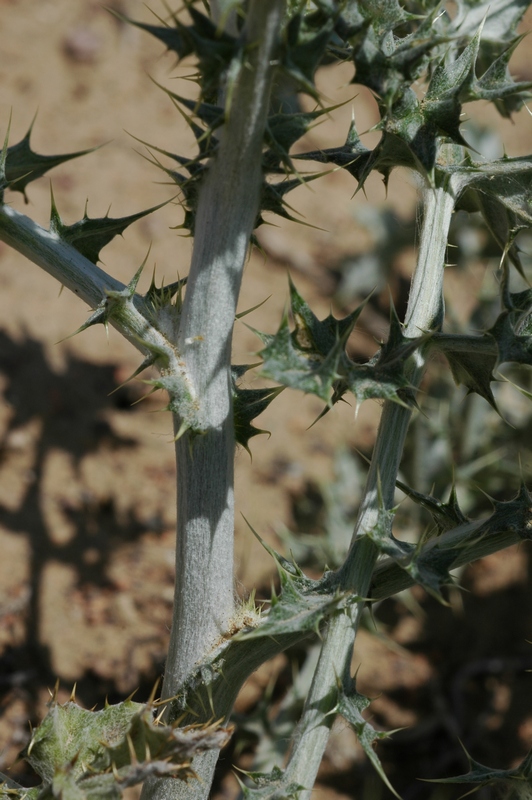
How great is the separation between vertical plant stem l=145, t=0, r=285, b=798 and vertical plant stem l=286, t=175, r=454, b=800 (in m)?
0.23

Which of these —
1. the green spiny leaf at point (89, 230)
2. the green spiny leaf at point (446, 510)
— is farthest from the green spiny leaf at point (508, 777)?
the green spiny leaf at point (89, 230)

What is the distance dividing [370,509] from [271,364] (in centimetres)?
43

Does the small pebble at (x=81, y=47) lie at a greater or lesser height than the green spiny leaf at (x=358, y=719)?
greater

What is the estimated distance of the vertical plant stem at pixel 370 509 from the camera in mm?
1452

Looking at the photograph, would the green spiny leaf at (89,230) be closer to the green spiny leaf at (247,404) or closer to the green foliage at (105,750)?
the green spiny leaf at (247,404)

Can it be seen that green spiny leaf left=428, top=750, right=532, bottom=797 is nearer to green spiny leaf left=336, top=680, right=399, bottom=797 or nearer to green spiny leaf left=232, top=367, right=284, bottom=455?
green spiny leaf left=336, top=680, right=399, bottom=797

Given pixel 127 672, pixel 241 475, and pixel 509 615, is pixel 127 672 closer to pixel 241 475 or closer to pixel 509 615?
pixel 241 475

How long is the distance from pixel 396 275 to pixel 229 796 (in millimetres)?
3021

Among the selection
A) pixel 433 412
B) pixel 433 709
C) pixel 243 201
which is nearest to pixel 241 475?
pixel 433 412

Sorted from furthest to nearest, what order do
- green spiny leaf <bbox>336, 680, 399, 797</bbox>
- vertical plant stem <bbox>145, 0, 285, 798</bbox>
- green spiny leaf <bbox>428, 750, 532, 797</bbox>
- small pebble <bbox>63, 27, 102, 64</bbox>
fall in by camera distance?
small pebble <bbox>63, 27, 102, 64</bbox> → green spiny leaf <bbox>428, 750, 532, 797</bbox> → green spiny leaf <bbox>336, 680, 399, 797</bbox> → vertical plant stem <bbox>145, 0, 285, 798</bbox>

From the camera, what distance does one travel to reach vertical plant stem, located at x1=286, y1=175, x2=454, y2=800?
1452 mm

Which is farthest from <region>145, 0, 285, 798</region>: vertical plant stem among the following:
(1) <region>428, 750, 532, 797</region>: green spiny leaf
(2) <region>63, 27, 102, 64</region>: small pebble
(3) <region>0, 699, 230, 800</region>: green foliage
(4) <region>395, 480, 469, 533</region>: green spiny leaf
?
(2) <region>63, 27, 102, 64</region>: small pebble

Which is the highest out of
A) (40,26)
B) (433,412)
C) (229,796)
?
(40,26)

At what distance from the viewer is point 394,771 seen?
278cm
